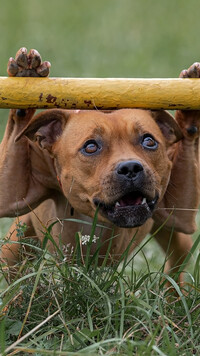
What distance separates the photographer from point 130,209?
16.9 ft

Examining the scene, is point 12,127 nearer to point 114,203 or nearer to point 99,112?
point 99,112

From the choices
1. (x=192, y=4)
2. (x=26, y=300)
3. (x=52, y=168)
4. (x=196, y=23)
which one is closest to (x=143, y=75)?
(x=196, y=23)

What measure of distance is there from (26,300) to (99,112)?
4.26ft

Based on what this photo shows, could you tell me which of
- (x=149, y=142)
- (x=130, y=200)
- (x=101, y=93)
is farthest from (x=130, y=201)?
(x=101, y=93)

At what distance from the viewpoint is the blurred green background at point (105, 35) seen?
1216cm

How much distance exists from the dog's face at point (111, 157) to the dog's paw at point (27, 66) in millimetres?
406

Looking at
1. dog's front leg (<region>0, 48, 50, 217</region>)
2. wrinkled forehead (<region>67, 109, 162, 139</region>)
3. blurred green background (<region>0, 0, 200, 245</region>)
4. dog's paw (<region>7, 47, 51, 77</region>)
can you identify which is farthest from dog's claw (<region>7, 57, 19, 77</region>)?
blurred green background (<region>0, 0, 200, 245</region>)

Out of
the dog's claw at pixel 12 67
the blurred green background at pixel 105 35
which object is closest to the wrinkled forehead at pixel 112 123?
the dog's claw at pixel 12 67

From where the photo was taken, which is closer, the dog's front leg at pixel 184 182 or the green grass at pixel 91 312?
the green grass at pixel 91 312

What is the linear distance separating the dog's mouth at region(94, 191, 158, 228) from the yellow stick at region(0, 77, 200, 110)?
1.71ft

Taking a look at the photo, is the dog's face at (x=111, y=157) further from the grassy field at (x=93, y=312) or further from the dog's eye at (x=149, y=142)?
the grassy field at (x=93, y=312)

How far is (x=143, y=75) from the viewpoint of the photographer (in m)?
11.6

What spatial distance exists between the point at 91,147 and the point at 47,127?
0.41m

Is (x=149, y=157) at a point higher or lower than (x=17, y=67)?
lower
